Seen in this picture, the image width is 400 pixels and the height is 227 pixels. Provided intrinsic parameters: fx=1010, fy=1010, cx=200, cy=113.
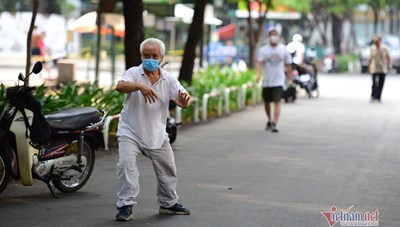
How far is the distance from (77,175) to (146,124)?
1.88 meters

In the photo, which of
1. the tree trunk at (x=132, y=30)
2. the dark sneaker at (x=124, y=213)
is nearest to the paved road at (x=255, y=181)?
the dark sneaker at (x=124, y=213)

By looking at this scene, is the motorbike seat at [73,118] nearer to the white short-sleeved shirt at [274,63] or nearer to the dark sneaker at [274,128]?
the white short-sleeved shirt at [274,63]

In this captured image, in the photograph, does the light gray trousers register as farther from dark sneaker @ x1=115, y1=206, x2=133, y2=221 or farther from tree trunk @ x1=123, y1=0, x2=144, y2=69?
tree trunk @ x1=123, y1=0, x2=144, y2=69

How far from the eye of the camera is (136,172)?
8891 mm

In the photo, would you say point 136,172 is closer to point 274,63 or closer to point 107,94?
point 107,94

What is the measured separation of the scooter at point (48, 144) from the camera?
977cm

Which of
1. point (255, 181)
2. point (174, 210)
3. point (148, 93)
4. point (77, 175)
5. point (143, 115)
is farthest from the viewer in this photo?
point (255, 181)

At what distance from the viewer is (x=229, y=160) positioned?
13.7 metres

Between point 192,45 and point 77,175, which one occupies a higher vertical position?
point 192,45

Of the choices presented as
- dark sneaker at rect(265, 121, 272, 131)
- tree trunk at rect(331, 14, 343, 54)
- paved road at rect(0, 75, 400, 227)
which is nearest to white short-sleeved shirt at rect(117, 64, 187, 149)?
paved road at rect(0, 75, 400, 227)

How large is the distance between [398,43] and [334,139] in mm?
38410

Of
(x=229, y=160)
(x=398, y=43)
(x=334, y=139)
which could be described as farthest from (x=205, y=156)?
(x=398, y=43)

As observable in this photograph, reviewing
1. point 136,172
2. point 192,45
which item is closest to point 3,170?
point 136,172

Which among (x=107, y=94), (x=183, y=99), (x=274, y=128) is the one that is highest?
(x=183, y=99)
